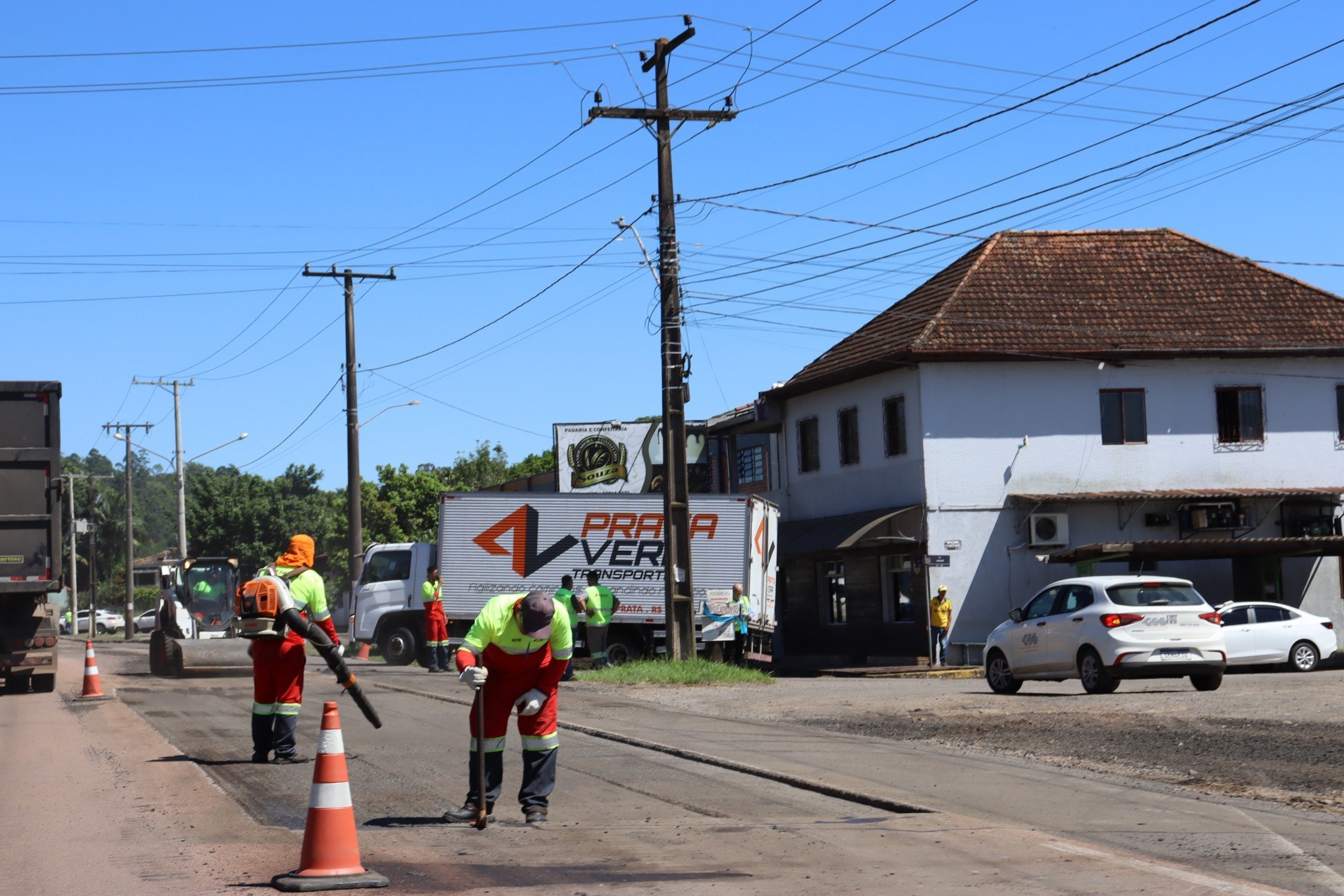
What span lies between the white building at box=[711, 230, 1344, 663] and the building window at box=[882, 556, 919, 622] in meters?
0.05

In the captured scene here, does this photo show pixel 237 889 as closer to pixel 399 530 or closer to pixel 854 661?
pixel 854 661

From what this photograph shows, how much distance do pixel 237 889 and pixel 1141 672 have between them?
575 inches

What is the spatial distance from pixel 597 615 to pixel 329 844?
18901 millimetres

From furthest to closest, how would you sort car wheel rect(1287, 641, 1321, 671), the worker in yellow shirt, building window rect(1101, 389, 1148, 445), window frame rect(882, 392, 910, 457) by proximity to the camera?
building window rect(1101, 389, 1148, 445) < window frame rect(882, 392, 910, 457) < the worker in yellow shirt < car wheel rect(1287, 641, 1321, 671)

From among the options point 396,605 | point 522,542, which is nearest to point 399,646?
point 396,605

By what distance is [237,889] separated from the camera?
23.0ft

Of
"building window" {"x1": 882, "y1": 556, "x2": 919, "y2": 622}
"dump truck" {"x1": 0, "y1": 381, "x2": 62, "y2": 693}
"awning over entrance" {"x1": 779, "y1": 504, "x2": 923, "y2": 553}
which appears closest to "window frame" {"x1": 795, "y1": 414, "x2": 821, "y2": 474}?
"awning over entrance" {"x1": 779, "y1": 504, "x2": 923, "y2": 553}

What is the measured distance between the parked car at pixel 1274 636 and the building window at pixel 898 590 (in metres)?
8.97

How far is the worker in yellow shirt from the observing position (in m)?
31.8

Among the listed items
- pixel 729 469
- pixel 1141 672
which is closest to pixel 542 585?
pixel 1141 672

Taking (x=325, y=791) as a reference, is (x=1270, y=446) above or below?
above

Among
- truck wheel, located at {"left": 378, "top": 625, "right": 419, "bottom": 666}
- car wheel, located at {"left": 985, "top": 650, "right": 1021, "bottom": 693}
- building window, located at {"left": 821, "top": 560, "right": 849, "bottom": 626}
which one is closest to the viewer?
car wheel, located at {"left": 985, "top": 650, "right": 1021, "bottom": 693}

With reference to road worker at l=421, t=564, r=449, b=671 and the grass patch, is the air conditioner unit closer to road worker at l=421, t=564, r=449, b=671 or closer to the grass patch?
the grass patch

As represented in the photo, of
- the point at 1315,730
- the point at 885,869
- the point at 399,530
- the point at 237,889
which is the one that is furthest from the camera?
the point at 399,530
